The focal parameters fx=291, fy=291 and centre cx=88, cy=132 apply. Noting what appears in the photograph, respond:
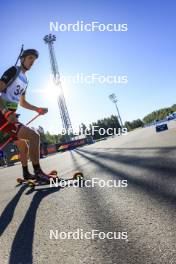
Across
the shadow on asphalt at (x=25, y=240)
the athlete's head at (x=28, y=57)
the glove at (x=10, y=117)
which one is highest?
the athlete's head at (x=28, y=57)

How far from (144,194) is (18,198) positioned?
215 centimetres

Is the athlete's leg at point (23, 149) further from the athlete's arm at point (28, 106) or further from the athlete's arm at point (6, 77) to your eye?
the athlete's arm at point (6, 77)

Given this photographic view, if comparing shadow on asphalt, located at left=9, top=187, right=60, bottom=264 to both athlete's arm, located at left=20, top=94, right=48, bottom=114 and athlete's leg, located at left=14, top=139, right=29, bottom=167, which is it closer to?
athlete's leg, located at left=14, top=139, right=29, bottom=167

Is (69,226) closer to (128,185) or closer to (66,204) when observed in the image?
(66,204)

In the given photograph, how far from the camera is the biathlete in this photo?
16.9ft

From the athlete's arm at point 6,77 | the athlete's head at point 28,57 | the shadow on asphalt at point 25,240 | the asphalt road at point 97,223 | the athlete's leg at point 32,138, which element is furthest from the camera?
the athlete's head at point 28,57

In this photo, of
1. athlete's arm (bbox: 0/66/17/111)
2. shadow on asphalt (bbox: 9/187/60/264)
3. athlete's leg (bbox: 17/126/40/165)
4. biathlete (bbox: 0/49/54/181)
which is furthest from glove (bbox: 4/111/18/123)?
shadow on asphalt (bbox: 9/187/60/264)

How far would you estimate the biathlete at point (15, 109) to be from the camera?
16.9 feet

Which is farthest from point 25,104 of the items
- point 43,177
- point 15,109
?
point 43,177

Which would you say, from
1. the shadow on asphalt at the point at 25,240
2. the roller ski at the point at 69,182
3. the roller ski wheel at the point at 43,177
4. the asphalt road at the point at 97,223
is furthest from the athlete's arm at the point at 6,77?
the shadow on asphalt at the point at 25,240

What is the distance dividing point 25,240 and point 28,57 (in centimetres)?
392

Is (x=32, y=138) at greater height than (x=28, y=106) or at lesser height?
lesser

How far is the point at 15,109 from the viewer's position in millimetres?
5621

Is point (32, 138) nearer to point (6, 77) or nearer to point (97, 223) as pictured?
point (6, 77)
